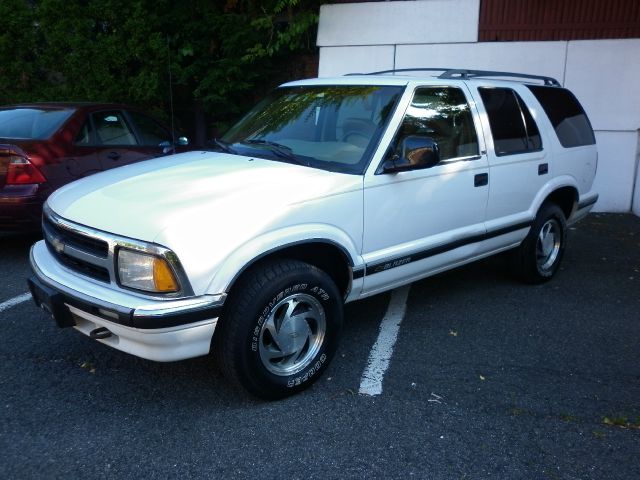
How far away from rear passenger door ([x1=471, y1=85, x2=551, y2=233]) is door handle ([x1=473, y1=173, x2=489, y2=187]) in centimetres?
7

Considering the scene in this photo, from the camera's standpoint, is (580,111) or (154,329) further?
(580,111)

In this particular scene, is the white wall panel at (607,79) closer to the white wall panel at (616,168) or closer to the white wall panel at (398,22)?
the white wall panel at (616,168)

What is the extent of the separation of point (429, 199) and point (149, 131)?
4.23 m

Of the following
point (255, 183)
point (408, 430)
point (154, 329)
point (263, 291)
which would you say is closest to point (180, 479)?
point (154, 329)

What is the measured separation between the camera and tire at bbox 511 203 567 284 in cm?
532

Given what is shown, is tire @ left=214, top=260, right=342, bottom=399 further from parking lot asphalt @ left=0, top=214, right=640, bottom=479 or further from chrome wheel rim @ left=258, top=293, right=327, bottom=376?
parking lot asphalt @ left=0, top=214, right=640, bottom=479

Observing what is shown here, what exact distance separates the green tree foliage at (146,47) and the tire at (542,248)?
5660mm

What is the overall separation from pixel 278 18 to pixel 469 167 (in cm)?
690

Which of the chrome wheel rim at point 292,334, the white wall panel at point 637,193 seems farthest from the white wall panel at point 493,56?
the chrome wheel rim at point 292,334

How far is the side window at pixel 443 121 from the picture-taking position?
4.13 m

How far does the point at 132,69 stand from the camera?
10180mm

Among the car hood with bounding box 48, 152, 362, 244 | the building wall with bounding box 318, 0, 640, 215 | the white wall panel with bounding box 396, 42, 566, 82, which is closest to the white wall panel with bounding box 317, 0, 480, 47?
the building wall with bounding box 318, 0, 640, 215

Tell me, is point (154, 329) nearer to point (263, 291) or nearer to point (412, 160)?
point (263, 291)

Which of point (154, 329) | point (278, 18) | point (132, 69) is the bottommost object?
point (154, 329)
